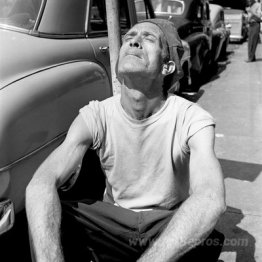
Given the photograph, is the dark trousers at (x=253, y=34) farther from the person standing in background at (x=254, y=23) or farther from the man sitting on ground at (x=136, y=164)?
the man sitting on ground at (x=136, y=164)

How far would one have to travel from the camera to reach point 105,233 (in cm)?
211

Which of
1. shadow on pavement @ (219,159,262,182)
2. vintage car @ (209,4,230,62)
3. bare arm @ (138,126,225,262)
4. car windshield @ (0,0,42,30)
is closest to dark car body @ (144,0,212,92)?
vintage car @ (209,4,230,62)

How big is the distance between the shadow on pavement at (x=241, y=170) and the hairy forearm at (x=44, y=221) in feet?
7.91

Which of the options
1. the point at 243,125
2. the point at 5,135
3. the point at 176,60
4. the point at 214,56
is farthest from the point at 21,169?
the point at 214,56

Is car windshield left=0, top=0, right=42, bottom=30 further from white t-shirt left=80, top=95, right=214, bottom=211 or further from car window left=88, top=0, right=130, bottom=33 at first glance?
white t-shirt left=80, top=95, right=214, bottom=211

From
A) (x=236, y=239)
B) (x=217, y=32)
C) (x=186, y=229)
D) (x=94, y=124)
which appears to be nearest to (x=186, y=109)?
(x=94, y=124)

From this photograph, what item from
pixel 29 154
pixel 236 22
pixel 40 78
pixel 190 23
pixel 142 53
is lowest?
pixel 236 22

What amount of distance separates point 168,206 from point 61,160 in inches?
23.4

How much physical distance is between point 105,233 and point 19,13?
65.1 inches

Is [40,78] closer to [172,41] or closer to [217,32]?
[172,41]

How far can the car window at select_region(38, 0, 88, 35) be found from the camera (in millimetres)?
2957

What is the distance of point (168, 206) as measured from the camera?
223 cm

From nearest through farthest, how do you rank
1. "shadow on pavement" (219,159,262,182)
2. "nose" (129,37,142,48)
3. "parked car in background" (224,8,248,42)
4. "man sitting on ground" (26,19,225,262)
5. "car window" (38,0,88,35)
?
"man sitting on ground" (26,19,225,262), "nose" (129,37,142,48), "car window" (38,0,88,35), "shadow on pavement" (219,159,262,182), "parked car in background" (224,8,248,42)

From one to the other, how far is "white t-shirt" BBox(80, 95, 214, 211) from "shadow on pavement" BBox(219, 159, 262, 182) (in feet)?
6.31
